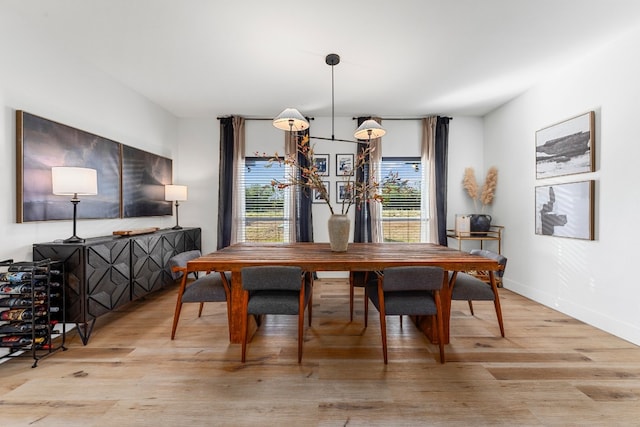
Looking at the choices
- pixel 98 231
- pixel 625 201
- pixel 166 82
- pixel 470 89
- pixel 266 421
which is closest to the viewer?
pixel 266 421

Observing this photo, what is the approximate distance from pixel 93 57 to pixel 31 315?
8.63ft

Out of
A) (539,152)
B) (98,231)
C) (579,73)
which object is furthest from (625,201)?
(98,231)

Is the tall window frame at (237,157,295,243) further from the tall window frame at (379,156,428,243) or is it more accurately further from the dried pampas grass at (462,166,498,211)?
the dried pampas grass at (462,166,498,211)

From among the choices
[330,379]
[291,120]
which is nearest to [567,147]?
[291,120]

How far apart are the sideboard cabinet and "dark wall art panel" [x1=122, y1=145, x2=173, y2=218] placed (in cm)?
56

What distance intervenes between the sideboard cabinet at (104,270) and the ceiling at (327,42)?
198cm

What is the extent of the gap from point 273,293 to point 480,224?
3.64 meters

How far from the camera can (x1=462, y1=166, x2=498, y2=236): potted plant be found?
4.39m

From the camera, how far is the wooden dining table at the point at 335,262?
2311mm

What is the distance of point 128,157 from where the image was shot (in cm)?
367

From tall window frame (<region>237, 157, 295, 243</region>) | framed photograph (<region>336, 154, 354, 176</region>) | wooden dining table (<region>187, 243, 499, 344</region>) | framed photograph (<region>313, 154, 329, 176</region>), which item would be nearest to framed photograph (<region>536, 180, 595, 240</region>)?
wooden dining table (<region>187, 243, 499, 344</region>)

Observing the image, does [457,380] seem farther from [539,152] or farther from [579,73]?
[579,73]

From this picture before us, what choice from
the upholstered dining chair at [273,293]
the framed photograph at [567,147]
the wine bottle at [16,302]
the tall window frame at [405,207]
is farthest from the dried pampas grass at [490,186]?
the wine bottle at [16,302]

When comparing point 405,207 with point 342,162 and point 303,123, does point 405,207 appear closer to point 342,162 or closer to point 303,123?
point 342,162
